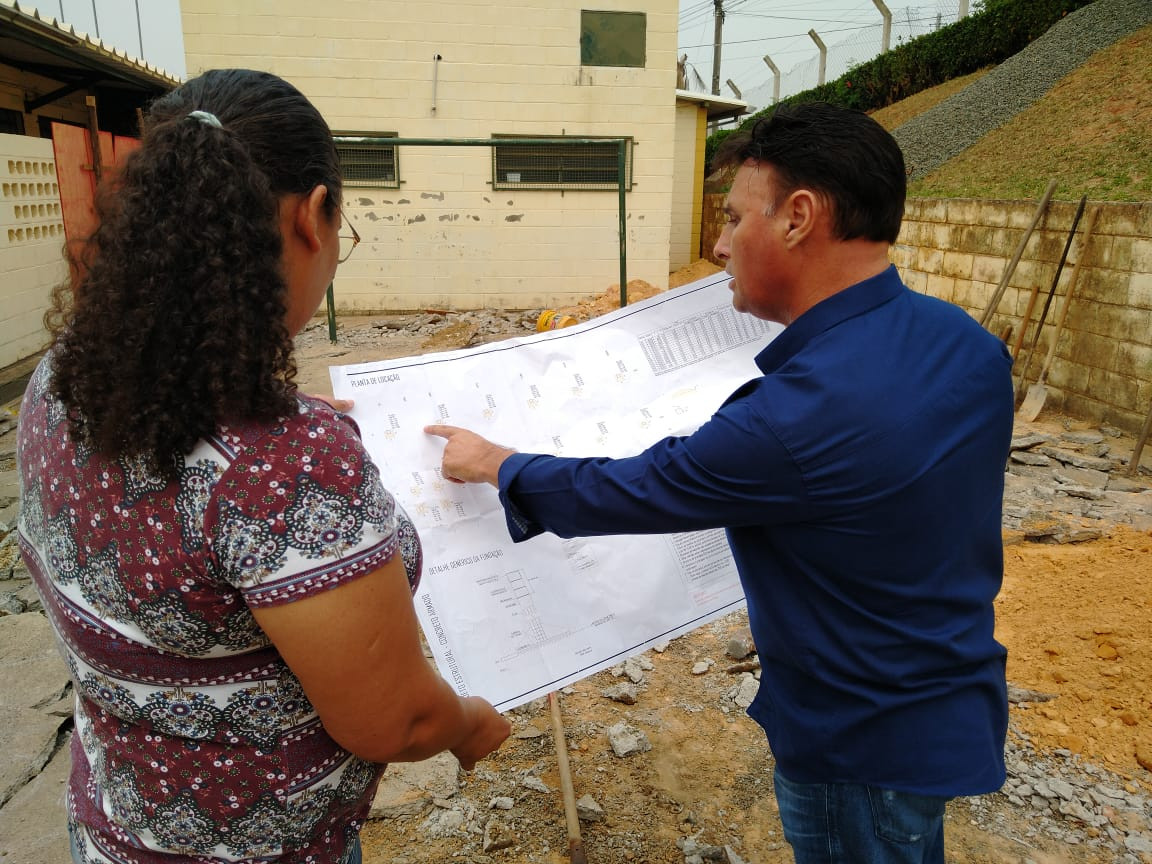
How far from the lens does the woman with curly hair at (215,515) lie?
86 centimetres

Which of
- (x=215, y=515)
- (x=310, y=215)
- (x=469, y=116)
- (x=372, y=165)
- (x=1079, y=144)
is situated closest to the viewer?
(x=215, y=515)

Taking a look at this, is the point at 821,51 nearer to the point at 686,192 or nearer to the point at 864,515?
the point at 686,192

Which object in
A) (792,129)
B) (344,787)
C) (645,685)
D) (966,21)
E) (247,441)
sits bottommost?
(645,685)

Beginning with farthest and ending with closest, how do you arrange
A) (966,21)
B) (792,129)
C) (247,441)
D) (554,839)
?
(966,21)
(554,839)
(792,129)
(247,441)

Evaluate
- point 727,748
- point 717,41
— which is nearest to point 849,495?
point 727,748

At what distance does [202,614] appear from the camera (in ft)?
2.97

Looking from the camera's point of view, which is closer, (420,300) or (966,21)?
(420,300)

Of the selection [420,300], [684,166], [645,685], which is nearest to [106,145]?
[420,300]

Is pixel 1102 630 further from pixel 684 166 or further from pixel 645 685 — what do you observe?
pixel 684 166

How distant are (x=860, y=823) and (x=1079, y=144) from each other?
34.7ft

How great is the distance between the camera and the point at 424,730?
1043 mm

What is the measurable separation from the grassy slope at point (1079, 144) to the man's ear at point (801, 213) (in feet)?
24.6

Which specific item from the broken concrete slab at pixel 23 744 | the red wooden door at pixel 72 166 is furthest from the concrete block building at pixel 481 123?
the broken concrete slab at pixel 23 744

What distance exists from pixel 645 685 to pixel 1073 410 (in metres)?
5.38
